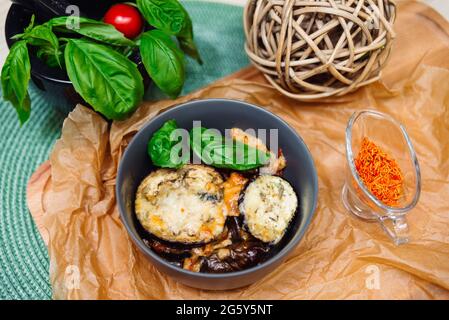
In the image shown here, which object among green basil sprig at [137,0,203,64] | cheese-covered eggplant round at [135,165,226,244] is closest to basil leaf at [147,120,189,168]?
cheese-covered eggplant round at [135,165,226,244]

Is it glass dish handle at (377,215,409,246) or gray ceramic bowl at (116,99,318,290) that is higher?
gray ceramic bowl at (116,99,318,290)

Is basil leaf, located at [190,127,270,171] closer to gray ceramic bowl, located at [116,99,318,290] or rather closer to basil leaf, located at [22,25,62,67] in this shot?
gray ceramic bowl, located at [116,99,318,290]

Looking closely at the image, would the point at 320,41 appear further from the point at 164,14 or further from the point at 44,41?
the point at 44,41

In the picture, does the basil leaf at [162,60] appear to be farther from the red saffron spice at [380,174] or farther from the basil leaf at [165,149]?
the red saffron spice at [380,174]

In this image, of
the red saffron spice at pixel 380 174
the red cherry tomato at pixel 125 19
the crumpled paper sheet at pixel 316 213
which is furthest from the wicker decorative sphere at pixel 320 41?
the red cherry tomato at pixel 125 19

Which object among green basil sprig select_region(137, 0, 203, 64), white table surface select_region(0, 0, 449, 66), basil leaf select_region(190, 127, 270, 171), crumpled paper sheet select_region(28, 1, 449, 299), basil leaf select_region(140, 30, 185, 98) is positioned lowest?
crumpled paper sheet select_region(28, 1, 449, 299)

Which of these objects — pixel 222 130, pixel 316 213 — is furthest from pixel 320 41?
pixel 316 213
